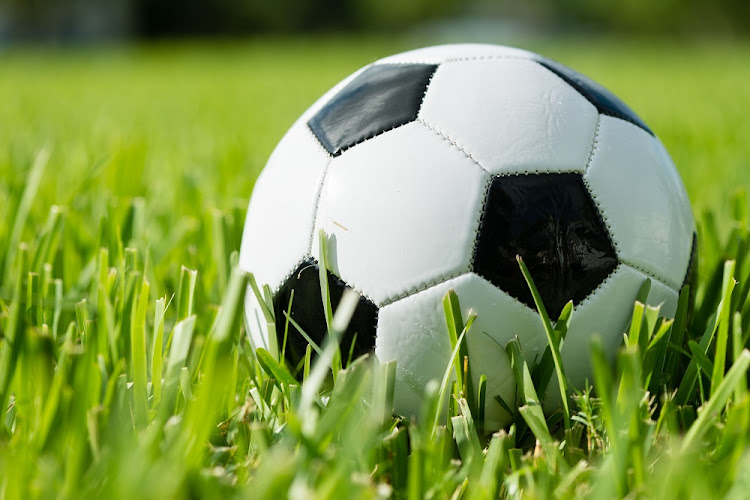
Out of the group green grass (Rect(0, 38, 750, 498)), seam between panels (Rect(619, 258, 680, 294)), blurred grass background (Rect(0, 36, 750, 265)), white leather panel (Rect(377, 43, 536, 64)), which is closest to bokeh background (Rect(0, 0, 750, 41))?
blurred grass background (Rect(0, 36, 750, 265))

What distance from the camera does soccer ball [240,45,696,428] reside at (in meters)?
1.35

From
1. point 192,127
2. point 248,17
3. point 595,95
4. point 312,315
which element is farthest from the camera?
point 248,17

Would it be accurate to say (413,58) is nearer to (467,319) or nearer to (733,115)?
(467,319)

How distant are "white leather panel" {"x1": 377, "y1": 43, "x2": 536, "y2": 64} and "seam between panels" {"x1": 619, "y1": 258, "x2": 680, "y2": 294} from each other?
0.52 metres

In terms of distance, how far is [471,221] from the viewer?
135 centimetres

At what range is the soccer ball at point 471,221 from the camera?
53.3 inches

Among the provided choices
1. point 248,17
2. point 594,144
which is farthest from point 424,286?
point 248,17

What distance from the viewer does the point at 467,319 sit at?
1.34m

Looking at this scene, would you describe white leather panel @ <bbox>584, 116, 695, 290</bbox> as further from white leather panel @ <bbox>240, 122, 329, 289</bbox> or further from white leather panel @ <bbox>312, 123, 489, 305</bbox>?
white leather panel @ <bbox>240, 122, 329, 289</bbox>

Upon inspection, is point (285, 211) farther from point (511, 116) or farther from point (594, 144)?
point (594, 144)

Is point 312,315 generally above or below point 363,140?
below

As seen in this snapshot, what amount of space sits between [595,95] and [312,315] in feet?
2.49

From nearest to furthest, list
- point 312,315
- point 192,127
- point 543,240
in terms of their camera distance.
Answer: point 543,240 → point 312,315 → point 192,127

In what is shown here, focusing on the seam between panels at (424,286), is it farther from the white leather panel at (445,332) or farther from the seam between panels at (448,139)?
the seam between panels at (448,139)
